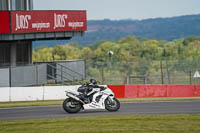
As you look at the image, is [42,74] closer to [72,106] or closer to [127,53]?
[72,106]

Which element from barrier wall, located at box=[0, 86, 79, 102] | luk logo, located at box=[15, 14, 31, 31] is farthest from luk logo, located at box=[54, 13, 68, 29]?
barrier wall, located at box=[0, 86, 79, 102]

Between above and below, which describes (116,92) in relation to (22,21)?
below

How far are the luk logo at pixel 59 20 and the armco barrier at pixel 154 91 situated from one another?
34.7 ft

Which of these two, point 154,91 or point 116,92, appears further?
point 154,91

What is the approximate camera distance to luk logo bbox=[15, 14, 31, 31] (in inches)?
1395

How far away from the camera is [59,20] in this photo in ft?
129

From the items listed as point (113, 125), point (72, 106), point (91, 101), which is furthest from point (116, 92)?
point (113, 125)

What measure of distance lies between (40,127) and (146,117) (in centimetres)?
418

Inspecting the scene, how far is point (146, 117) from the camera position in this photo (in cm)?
1878

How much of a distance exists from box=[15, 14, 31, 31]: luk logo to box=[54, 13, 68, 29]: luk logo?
282 centimetres

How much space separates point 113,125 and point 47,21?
75.0 ft

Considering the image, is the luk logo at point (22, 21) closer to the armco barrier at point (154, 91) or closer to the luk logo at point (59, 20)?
the luk logo at point (59, 20)

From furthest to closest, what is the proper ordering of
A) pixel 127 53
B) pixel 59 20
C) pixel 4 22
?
pixel 127 53
pixel 59 20
pixel 4 22

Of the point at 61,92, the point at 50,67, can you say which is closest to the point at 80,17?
the point at 50,67
